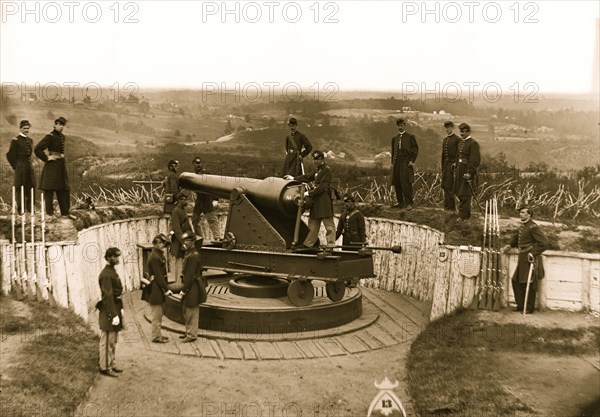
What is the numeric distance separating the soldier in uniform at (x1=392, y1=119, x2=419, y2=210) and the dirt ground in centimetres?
480

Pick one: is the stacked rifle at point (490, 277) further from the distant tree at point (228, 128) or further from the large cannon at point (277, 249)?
the distant tree at point (228, 128)

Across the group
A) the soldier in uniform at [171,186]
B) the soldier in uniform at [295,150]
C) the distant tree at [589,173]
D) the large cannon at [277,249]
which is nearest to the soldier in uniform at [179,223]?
the large cannon at [277,249]

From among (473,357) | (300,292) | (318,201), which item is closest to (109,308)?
(300,292)

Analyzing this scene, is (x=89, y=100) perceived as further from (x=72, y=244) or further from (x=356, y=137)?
(x=72, y=244)

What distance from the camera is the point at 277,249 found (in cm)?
1134

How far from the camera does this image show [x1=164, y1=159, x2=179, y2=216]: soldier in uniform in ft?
48.0

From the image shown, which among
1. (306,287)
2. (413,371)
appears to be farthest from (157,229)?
(413,371)

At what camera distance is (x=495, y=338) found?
9.09 meters

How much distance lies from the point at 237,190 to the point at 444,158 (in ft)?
13.7

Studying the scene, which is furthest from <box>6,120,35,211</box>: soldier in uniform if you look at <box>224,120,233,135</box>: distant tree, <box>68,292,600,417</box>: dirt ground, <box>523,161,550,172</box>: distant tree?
<box>523,161,550,172</box>: distant tree

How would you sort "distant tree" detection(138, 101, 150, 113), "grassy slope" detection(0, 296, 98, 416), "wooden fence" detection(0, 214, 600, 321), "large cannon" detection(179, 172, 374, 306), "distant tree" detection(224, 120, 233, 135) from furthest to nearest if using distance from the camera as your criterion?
"distant tree" detection(224, 120, 233, 135)
"distant tree" detection(138, 101, 150, 113)
"large cannon" detection(179, 172, 374, 306)
"wooden fence" detection(0, 214, 600, 321)
"grassy slope" detection(0, 296, 98, 416)

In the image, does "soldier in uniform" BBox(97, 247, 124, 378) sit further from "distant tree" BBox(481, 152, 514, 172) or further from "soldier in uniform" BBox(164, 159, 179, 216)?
"distant tree" BBox(481, 152, 514, 172)

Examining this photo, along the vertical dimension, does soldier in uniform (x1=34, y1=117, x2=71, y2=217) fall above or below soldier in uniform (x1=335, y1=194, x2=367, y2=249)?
above

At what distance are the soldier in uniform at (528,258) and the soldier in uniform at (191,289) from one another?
4.35 m
